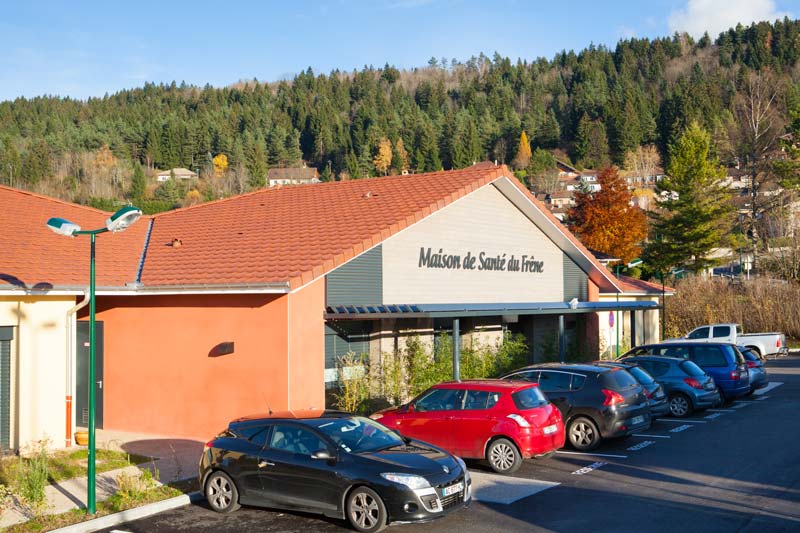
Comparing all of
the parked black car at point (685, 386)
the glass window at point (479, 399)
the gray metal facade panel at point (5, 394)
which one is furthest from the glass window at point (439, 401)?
the parked black car at point (685, 386)

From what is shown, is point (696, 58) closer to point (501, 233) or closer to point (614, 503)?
point (501, 233)

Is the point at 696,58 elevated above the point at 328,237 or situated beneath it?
elevated above

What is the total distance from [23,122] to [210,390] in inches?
4799

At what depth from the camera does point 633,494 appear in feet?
36.7

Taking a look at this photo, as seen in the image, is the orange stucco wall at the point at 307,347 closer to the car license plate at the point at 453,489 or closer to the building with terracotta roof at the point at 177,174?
the car license plate at the point at 453,489

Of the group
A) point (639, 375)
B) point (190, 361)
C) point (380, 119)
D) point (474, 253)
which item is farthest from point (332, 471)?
point (380, 119)

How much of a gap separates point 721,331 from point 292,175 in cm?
9828

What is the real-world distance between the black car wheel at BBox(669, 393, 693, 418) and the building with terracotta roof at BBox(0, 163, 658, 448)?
389 cm

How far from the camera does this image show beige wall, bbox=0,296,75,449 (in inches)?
574

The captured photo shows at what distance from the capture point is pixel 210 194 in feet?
334

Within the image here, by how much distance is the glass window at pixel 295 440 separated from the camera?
1009 centimetres

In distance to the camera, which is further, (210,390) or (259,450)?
(210,390)

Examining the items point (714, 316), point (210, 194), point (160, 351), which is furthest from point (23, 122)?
point (160, 351)

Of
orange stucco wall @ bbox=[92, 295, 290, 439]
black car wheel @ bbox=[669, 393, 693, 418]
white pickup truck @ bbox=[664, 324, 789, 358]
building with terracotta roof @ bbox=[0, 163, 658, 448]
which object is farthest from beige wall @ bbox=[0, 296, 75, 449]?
white pickup truck @ bbox=[664, 324, 789, 358]
